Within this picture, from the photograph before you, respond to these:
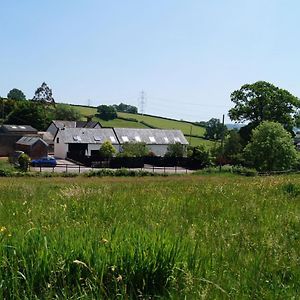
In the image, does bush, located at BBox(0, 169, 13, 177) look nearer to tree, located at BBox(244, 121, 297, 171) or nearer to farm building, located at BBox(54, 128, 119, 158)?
farm building, located at BBox(54, 128, 119, 158)

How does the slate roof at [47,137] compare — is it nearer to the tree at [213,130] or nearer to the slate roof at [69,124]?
the slate roof at [69,124]

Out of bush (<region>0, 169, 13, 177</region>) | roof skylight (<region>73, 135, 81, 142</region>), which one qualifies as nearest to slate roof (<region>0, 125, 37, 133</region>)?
roof skylight (<region>73, 135, 81, 142</region>)

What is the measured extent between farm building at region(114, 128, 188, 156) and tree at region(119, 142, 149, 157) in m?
9.00

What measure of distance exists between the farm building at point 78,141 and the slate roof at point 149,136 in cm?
270

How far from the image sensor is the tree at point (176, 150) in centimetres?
7573

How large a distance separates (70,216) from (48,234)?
6.57 feet

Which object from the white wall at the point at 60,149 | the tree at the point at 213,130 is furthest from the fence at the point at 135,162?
the tree at the point at 213,130

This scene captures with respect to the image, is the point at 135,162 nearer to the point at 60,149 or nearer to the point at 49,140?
the point at 60,149

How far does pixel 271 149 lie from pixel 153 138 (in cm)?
3084

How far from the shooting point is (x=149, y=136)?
3324 inches

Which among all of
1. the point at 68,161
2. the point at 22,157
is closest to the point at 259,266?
the point at 22,157

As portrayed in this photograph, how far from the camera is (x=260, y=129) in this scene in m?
58.4

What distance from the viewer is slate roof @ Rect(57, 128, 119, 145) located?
252ft

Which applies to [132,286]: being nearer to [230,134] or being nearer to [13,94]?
[230,134]
